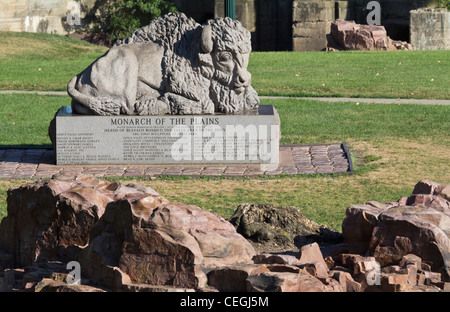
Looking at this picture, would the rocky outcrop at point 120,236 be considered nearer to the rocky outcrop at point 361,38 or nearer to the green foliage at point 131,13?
the rocky outcrop at point 361,38

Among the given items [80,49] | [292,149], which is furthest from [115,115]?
[80,49]

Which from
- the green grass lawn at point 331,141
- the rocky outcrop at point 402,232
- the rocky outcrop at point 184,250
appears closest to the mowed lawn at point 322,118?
the green grass lawn at point 331,141

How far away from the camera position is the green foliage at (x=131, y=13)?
1275 inches

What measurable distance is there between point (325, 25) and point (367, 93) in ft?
36.1

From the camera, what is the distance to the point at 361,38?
91.0 feet

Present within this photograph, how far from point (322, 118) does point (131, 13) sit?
61.9 ft

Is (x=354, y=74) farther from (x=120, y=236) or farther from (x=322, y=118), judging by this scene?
(x=120, y=236)

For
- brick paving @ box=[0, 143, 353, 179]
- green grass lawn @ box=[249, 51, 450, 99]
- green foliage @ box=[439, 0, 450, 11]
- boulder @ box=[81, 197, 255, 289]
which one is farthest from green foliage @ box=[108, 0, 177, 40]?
boulder @ box=[81, 197, 255, 289]

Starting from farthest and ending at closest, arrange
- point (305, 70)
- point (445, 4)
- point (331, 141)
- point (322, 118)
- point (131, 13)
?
point (131, 13) → point (445, 4) → point (305, 70) → point (322, 118) → point (331, 141)

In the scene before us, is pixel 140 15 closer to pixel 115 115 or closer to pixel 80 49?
pixel 80 49

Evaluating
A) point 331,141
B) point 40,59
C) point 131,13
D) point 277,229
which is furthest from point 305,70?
point 277,229

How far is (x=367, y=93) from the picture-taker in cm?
1877

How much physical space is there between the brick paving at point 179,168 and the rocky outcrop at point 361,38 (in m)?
15.6
